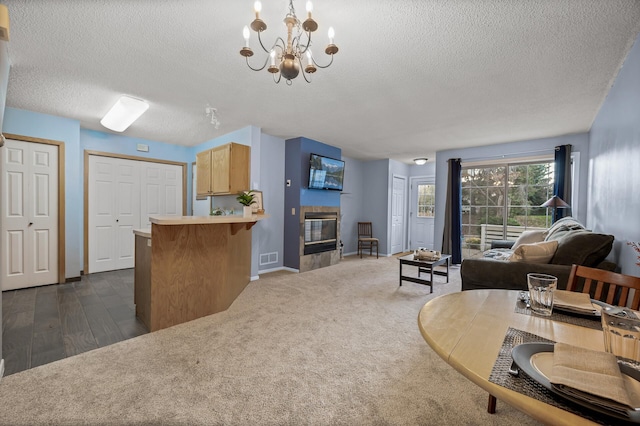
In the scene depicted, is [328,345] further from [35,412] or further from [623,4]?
[623,4]

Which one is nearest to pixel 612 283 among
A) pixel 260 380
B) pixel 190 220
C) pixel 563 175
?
pixel 260 380

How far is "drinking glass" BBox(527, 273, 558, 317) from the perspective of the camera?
974 millimetres

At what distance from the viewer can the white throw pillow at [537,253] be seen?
2.46 metres

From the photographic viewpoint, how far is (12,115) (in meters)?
3.59

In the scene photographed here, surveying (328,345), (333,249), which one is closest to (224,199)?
(333,249)

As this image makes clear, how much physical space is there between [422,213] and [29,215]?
7.76 metres

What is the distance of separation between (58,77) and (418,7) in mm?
3393

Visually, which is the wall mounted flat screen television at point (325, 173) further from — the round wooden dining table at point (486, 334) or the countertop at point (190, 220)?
the round wooden dining table at point (486, 334)

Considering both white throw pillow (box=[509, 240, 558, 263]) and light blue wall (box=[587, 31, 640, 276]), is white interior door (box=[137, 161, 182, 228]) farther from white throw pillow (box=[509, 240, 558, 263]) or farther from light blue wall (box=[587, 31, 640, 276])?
light blue wall (box=[587, 31, 640, 276])

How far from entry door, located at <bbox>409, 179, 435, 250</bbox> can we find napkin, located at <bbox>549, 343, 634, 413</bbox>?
7.09 metres

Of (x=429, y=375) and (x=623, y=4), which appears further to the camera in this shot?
(x=429, y=375)

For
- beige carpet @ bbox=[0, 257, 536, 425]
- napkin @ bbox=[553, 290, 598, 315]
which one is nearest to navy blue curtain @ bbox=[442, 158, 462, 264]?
beige carpet @ bbox=[0, 257, 536, 425]

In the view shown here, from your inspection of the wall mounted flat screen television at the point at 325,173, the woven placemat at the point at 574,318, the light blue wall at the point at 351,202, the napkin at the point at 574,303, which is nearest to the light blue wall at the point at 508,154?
the light blue wall at the point at 351,202

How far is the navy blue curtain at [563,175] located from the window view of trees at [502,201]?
288 mm
